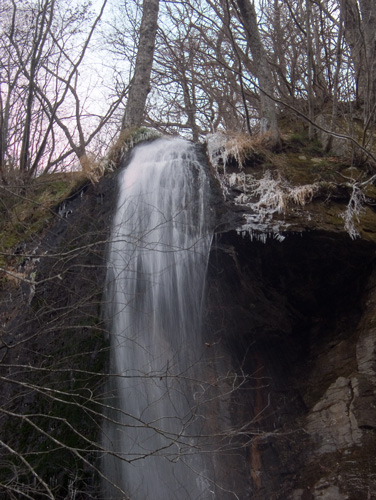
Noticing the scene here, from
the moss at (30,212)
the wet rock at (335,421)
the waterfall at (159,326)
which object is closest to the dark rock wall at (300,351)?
the wet rock at (335,421)

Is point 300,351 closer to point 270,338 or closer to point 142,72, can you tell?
point 270,338

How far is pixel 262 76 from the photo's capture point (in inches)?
280

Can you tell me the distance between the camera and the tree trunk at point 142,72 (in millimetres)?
7691

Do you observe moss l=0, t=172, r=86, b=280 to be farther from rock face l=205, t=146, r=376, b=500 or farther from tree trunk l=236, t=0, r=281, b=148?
tree trunk l=236, t=0, r=281, b=148

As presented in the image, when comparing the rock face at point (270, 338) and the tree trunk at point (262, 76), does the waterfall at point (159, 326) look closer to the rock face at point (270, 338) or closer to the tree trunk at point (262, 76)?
the rock face at point (270, 338)

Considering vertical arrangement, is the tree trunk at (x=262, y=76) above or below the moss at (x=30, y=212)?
above

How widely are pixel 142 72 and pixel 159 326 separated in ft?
15.1

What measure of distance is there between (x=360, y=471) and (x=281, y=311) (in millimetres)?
1893

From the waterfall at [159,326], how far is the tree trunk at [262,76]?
4.24 feet

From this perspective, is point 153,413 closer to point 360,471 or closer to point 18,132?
point 360,471

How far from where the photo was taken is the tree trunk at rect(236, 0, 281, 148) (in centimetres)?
663

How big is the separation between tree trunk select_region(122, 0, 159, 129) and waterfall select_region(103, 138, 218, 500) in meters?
1.96

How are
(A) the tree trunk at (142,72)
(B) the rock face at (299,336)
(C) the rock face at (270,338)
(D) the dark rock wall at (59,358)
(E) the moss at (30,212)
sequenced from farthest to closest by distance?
(A) the tree trunk at (142,72) → (E) the moss at (30,212) → (B) the rock face at (299,336) → (C) the rock face at (270,338) → (D) the dark rock wall at (59,358)

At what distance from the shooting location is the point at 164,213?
5531 millimetres
